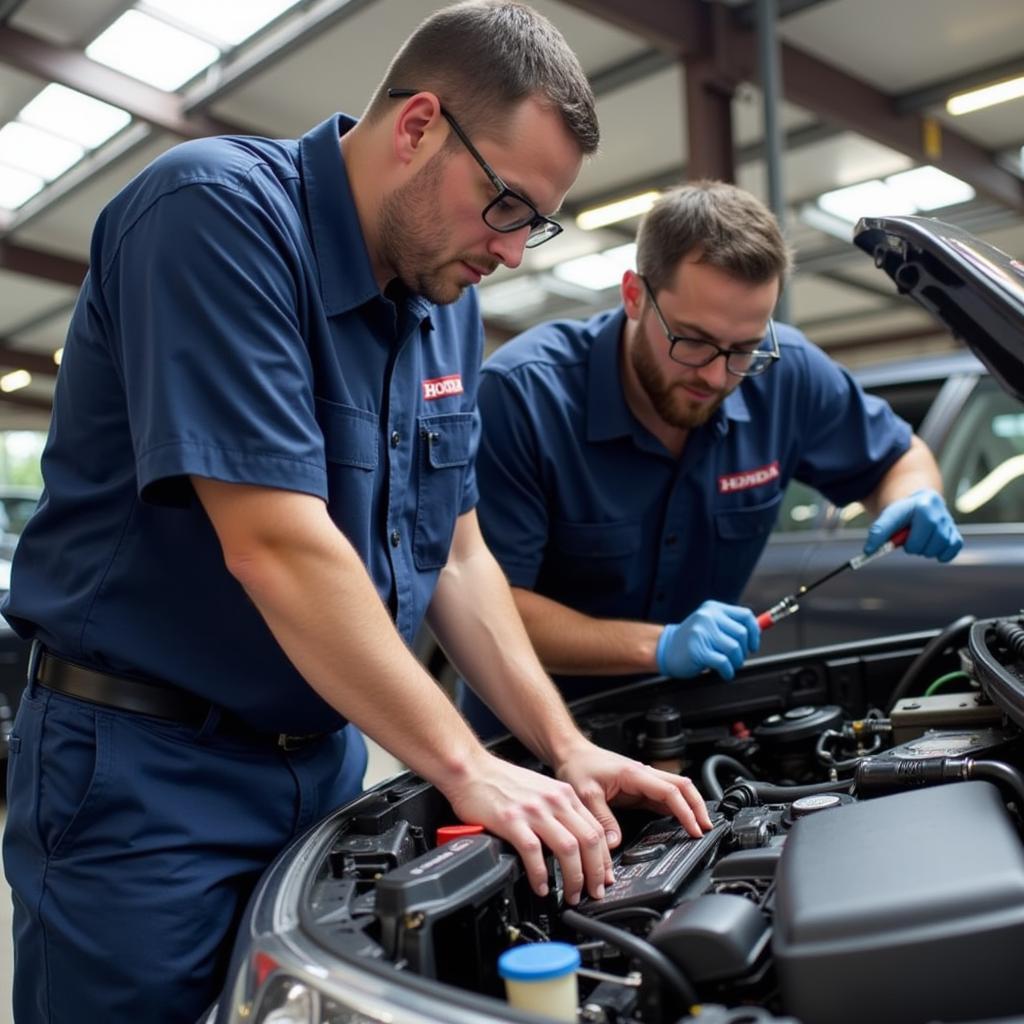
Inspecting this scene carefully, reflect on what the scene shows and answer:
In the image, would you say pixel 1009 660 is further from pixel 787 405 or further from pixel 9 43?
pixel 9 43

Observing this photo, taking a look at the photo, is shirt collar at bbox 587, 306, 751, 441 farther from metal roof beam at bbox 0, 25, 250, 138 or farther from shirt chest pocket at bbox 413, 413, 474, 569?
metal roof beam at bbox 0, 25, 250, 138

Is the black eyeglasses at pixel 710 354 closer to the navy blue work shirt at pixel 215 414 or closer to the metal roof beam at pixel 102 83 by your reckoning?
the navy blue work shirt at pixel 215 414

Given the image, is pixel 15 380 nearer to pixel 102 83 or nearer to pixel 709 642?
pixel 102 83

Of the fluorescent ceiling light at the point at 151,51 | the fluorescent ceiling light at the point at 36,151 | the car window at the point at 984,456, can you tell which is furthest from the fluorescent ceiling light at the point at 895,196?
the fluorescent ceiling light at the point at 36,151

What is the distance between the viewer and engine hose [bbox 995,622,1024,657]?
4.57 feet

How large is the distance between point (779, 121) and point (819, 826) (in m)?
4.05

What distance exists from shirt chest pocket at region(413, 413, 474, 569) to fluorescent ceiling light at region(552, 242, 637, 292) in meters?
7.52

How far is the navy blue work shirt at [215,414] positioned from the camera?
1.06 metres

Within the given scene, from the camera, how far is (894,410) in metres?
3.06

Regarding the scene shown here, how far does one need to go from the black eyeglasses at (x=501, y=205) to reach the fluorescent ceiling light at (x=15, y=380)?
12842 mm

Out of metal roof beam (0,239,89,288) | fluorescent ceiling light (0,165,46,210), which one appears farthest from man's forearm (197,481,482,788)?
metal roof beam (0,239,89,288)

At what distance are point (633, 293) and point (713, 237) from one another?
0.74ft

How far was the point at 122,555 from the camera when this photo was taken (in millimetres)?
1180

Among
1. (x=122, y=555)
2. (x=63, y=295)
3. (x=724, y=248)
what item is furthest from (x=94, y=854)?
(x=63, y=295)
